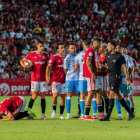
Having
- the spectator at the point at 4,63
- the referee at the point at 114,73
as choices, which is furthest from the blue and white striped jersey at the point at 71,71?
the spectator at the point at 4,63

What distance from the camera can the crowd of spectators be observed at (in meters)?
22.1

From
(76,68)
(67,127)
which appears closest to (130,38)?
(76,68)

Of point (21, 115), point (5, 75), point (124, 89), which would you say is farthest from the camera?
point (5, 75)

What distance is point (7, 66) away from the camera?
21109 mm

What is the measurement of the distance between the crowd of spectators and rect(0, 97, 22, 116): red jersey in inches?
444

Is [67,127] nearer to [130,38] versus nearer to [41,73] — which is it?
[41,73]

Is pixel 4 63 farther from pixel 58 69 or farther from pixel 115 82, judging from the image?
pixel 115 82

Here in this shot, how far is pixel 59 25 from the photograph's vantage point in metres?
25.2

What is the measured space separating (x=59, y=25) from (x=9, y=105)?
16.8 meters

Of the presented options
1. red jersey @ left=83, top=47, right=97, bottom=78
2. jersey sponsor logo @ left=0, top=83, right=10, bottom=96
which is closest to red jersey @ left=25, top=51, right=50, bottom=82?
red jersey @ left=83, top=47, right=97, bottom=78

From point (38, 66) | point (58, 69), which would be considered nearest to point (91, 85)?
point (58, 69)

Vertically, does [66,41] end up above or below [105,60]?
above

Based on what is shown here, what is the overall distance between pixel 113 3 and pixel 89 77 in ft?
67.4

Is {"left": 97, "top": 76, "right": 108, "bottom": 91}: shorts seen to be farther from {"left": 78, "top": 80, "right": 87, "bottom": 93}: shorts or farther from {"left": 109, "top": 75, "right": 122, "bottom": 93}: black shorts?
{"left": 109, "top": 75, "right": 122, "bottom": 93}: black shorts
